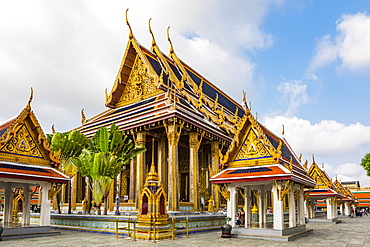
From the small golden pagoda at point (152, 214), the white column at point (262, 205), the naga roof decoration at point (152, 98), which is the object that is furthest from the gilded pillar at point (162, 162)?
the small golden pagoda at point (152, 214)

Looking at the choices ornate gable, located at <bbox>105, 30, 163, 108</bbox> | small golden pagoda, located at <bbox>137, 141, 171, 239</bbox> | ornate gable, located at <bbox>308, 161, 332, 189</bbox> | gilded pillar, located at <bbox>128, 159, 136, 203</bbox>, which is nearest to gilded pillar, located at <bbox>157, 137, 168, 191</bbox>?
gilded pillar, located at <bbox>128, 159, 136, 203</bbox>

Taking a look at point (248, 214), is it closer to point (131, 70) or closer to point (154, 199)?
point (154, 199)

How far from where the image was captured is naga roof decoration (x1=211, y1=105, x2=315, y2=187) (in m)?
11.0

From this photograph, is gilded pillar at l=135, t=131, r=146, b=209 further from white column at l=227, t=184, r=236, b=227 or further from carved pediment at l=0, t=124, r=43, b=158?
white column at l=227, t=184, r=236, b=227

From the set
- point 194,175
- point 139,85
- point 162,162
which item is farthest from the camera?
point 139,85

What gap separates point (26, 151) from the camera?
39.1ft

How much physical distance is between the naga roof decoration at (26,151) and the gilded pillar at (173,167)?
201 inches

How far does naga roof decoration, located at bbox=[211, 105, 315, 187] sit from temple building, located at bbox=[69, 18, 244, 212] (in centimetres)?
428

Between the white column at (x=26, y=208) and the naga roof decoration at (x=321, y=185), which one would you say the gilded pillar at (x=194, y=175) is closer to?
the white column at (x=26, y=208)

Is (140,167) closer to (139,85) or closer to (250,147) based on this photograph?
(139,85)

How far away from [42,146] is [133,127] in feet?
18.8

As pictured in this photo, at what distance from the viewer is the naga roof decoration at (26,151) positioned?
11062mm

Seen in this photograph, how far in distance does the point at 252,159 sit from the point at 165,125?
5.70 meters

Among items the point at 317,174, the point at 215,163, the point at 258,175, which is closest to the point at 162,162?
the point at 215,163
